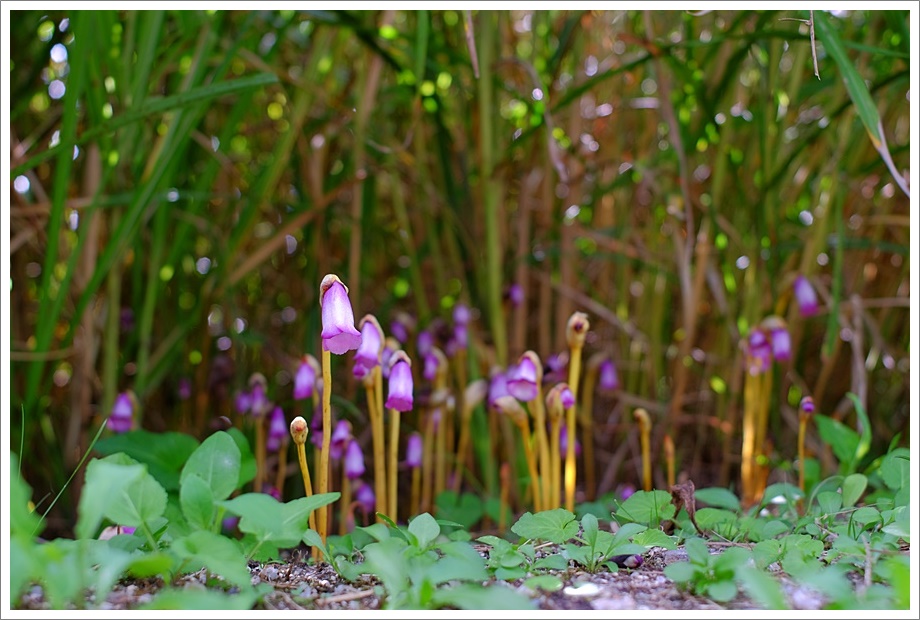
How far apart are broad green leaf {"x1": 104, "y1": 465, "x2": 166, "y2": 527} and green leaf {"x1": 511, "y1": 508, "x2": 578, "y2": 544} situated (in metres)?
0.31

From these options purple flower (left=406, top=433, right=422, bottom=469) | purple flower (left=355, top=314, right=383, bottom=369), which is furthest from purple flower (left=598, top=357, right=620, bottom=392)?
purple flower (left=355, top=314, right=383, bottom=369)

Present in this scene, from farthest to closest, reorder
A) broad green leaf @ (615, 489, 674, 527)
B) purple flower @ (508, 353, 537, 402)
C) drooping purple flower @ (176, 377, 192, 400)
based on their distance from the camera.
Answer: drooping purple flower @ (176, 377, 192, 400), purple flower @ (508, 353, 537, 402), broad green leaf @ (615, 489, 674, 527)

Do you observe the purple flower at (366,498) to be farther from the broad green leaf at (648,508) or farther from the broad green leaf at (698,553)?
the broad green leaf at (698,553)

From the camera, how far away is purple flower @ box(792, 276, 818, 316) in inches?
52.7

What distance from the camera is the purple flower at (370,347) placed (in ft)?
3.04

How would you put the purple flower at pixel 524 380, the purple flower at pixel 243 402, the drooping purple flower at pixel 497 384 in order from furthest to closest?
the purple flower at pixel 243 402, the drooping purple flower at pixel 497 384, the purple flower at pixel 524 380

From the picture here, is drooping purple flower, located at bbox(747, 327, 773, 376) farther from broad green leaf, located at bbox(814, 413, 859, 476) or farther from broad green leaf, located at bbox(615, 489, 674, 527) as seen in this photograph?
broad green leaf, located at bbox(615, 489, 674, 527)

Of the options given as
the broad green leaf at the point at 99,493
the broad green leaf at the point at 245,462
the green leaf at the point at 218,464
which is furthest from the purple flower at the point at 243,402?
the broad green leaf at the point at 99,493

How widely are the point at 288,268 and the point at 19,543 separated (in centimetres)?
127

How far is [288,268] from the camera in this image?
1777 millimetres

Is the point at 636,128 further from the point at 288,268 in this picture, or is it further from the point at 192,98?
the point at 192,98

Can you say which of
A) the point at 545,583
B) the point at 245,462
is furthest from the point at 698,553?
the point at 245,462

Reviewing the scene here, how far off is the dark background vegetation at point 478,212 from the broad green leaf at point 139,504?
52 centimetres

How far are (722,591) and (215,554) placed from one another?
0.38m
